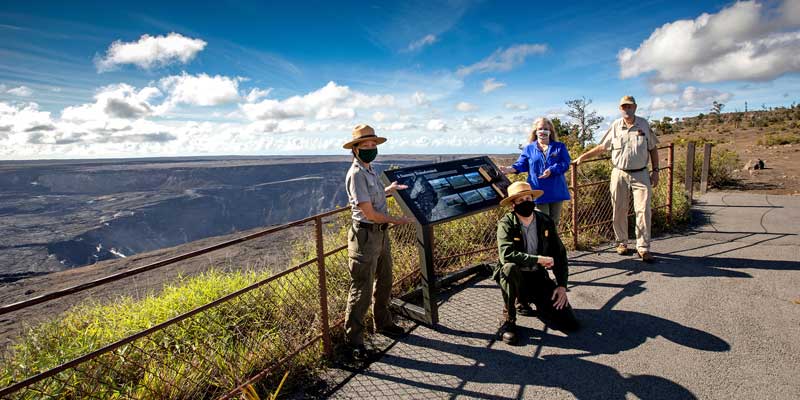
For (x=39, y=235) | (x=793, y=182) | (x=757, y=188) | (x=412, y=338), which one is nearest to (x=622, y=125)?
(x=412, y=338)

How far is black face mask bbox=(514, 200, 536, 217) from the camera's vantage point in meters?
3.47

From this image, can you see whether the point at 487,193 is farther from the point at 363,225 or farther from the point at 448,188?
the point at 363,225

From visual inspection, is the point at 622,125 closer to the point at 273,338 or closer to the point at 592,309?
the point at 592,309

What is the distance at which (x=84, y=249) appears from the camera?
7738cm

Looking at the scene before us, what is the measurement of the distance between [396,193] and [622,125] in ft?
11.4

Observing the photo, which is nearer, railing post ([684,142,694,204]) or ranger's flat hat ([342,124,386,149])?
ranger's flat hat ([342,124,386,149])

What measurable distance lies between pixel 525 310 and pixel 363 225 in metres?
2.03

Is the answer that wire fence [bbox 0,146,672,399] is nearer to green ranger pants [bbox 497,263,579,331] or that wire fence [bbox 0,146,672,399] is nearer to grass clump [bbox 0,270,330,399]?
grass clump [bbox 0,270,330,399]

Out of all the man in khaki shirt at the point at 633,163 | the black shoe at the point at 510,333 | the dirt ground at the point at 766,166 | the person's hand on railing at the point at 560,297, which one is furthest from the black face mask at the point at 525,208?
the dirt ground at the point at 766,166

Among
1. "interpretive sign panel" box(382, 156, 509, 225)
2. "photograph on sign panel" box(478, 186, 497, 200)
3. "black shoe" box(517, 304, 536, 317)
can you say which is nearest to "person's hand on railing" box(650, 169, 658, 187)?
"interpretive sign panel" box(382, 156, 509, 225)

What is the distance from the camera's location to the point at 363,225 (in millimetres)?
3230

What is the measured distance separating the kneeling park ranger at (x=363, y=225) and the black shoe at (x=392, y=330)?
45 centimetres

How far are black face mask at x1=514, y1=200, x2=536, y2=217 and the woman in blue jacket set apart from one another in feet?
3.71

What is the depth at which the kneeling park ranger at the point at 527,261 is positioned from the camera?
3.45 m
